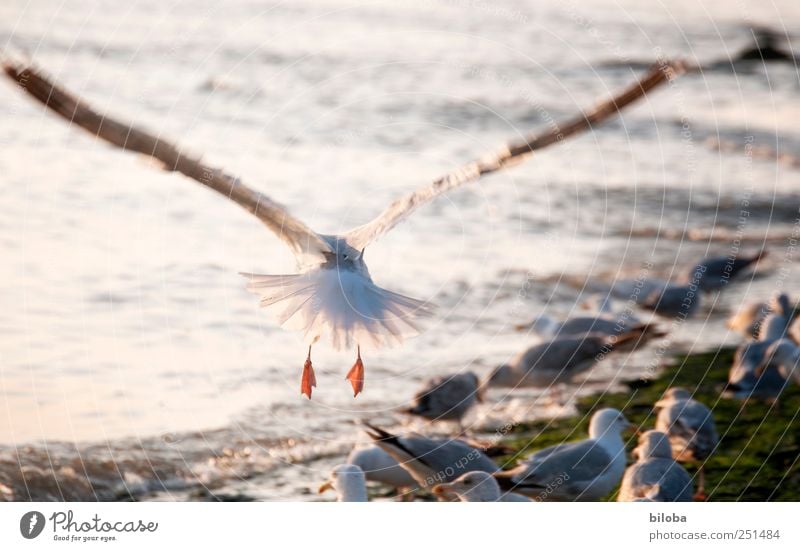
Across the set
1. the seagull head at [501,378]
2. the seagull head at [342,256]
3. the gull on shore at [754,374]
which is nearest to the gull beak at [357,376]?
the seagull head at [342,256]

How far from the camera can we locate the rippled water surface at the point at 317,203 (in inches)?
320

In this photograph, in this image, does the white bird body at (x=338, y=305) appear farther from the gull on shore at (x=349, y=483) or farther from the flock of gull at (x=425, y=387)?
the gull on shore at (x=349, y=483)

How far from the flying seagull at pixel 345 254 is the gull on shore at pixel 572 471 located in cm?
109

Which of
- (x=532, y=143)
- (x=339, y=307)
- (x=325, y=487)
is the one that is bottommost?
(x=325, y=487)

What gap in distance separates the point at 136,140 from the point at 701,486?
4041mm

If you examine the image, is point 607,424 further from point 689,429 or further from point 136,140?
point 136,140

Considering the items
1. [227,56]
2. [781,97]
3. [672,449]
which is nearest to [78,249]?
[672,449]

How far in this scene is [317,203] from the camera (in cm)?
1167

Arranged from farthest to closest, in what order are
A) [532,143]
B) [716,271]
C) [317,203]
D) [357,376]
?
[317,203] < [716,271] < [357,376] < [532,143]

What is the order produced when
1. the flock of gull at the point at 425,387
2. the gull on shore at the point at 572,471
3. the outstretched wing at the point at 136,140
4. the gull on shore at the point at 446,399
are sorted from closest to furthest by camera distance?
the outstretched wing at the point at 136,140
the flock of gull at the point at 425,387
the gull on shore at the point at 572,471
the gull on shore at the point at 446,399

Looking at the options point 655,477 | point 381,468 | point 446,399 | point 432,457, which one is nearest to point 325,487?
point 381,468

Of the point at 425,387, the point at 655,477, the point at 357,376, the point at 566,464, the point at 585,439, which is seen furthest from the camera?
the point at 425,387

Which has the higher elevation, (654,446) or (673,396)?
(673,396)
